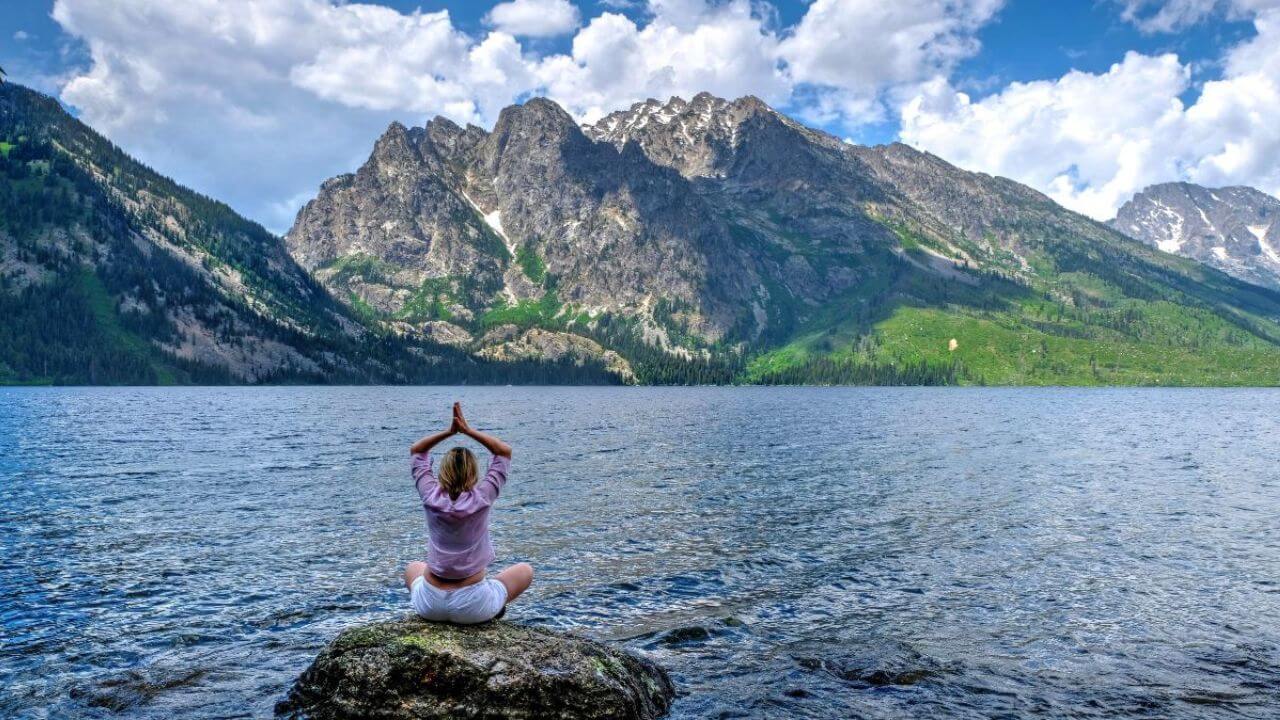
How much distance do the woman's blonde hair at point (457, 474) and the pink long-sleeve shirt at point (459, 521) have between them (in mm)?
135

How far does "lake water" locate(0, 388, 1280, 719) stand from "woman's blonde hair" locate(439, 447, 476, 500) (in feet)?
26.5

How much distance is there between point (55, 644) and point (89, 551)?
534 inches

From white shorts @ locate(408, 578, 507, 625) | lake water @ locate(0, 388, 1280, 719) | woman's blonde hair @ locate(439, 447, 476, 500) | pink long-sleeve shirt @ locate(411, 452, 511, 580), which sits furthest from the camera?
lake water @ locate(0, 388, 1280, 719)

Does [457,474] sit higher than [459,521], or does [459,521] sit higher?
[457,474]

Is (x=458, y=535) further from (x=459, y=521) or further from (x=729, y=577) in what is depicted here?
(x=729, y=577)

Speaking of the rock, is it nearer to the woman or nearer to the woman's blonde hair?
the woman

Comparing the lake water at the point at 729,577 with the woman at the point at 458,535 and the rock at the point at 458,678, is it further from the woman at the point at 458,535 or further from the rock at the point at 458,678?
the woman at the point at 458,535

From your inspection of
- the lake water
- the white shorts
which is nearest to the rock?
the white shorts

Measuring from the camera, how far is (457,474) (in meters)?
14.8

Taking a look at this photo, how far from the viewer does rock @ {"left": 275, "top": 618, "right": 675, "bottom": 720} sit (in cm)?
1505

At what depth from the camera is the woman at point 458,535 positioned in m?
14.9

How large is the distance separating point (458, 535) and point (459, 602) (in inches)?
70.2

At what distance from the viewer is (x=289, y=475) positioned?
195ft

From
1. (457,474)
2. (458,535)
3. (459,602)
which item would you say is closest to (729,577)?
(459,602)
